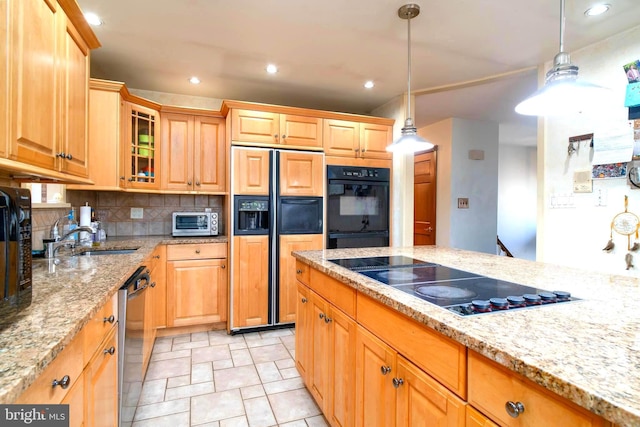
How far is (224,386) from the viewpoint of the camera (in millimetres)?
2178

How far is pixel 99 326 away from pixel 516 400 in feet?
4.42

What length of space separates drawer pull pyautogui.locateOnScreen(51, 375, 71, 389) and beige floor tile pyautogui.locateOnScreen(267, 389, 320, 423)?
1.28 metres

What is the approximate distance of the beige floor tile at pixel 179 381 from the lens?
2.20 metres

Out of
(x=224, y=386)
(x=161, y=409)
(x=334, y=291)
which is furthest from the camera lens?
(x=224, y=386)

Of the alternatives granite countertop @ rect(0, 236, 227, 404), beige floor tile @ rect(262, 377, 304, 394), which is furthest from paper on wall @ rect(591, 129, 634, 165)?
granite countertop @ rect(0, 236, 227, 404)

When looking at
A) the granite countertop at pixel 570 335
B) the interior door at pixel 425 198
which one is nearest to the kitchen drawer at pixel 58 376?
the granite countertop at pixel 570 335

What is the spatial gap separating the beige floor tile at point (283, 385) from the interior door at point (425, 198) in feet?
10.8

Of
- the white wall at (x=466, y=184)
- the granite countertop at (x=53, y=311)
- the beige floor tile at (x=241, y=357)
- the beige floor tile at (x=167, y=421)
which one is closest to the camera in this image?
the granite countertop at (x=53, y=311)

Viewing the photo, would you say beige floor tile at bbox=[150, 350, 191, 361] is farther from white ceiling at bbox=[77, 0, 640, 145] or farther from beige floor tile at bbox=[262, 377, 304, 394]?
white ceiling at bbox=[77, 0, 640, 145]

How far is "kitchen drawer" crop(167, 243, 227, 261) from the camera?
2.97 m

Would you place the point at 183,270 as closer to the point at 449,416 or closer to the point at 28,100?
the point at 28,100

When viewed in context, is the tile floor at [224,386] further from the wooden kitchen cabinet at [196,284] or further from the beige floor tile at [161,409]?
the wooden kitchen cabinet at [196,284]

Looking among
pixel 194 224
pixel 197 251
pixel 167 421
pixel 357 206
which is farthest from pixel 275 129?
pixel 167 421

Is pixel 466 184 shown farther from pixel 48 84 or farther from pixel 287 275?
pixel 48 84
